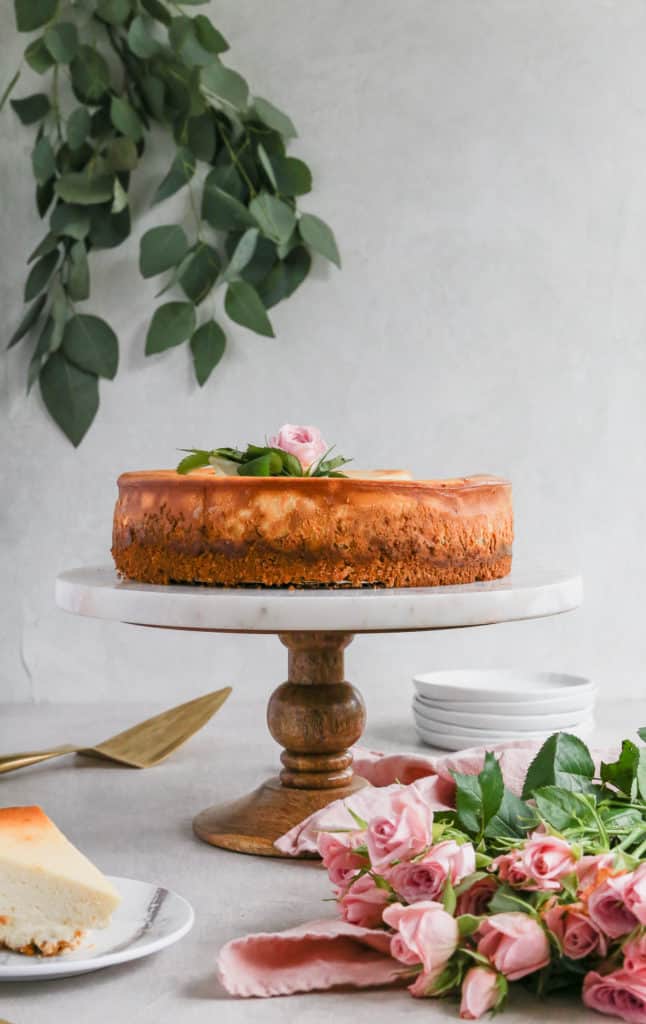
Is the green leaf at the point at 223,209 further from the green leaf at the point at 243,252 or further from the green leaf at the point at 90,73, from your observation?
the green leaf at the point at 90,73

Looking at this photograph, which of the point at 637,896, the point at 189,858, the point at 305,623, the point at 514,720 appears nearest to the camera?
the point at 637,896

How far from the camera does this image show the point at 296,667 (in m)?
1.40

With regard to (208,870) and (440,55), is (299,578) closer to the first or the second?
(208,870)

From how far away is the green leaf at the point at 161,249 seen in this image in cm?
218

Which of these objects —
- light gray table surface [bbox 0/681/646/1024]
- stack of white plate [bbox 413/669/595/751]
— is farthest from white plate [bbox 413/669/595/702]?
light gray table surface [bbox 0/681/646/1024]

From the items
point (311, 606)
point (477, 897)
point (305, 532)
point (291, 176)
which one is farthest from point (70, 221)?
point (477, 897)

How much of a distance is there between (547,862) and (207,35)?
1.71 meters

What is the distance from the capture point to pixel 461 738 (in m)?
1.71

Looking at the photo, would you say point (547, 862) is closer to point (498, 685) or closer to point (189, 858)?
point (189, 858)

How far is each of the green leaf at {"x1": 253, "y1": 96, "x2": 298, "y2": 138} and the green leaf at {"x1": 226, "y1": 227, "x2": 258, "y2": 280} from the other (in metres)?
0.18

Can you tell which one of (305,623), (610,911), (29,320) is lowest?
(610,911)

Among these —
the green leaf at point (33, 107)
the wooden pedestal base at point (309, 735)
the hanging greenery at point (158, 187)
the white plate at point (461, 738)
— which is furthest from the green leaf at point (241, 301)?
the wooden pedestal base at point (309, 735)

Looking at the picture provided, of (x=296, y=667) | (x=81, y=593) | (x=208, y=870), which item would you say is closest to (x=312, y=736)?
(x=296, y=667)

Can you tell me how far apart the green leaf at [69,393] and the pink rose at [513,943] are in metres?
1.54
